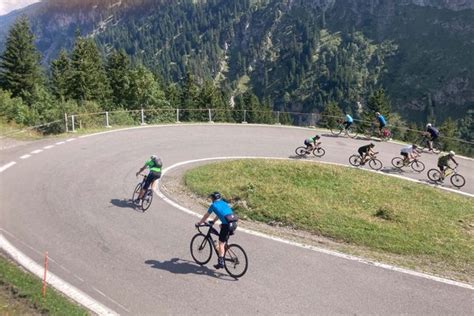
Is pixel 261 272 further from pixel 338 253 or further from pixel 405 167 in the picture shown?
pixel 405 167

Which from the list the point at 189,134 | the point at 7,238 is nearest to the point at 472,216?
the point at 7,238

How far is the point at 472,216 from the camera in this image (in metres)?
15.0

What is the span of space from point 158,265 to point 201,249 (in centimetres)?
115

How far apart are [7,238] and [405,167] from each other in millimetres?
19780

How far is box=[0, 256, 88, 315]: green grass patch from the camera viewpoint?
25.2 feet

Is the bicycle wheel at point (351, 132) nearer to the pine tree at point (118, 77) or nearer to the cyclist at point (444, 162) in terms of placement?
the cyclist at point (444, 162)

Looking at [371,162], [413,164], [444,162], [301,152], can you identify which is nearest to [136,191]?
[301,152]

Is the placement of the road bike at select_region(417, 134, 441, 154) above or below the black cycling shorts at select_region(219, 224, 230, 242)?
below

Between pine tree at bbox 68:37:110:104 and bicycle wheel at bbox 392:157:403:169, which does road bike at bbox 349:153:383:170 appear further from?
pine tree at bbox 68:37:110:104

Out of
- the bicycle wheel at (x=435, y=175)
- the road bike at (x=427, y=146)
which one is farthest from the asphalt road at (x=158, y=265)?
the road bike at (x=427, y=146)

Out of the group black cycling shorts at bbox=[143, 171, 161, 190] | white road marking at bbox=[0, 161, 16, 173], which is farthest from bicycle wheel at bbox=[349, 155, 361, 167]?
white road marking at bbox=[0, 161, 16, 173]

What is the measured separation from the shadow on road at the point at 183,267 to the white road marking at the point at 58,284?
188cm

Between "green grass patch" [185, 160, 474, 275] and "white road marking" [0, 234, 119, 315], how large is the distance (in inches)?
257

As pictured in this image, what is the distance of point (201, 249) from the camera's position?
1058 centimetres
